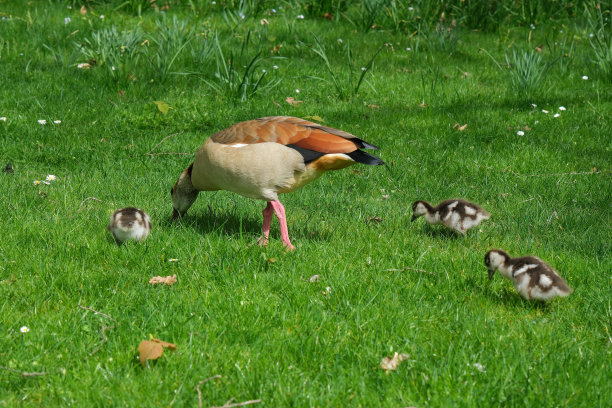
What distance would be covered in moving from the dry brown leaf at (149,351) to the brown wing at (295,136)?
7.25 ft

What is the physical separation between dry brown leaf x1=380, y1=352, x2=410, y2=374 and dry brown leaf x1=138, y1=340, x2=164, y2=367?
1199mm

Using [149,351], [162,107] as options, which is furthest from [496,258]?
[162,107]

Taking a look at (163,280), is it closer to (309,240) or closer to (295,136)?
(309,240)

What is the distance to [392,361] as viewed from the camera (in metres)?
3.87

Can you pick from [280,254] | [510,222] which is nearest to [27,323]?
[280,254]

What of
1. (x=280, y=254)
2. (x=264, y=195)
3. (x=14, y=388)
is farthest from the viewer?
(x=264, y=195)

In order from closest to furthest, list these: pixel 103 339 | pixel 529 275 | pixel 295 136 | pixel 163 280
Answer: pixel 103 339, pixel 529 275, pixel 163 280, pixel 295 136

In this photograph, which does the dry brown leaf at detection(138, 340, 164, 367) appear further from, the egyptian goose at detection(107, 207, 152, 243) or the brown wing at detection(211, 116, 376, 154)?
the brown wing at detection(211, 116, 376, 154)

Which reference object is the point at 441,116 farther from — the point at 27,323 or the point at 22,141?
the point at 27,323

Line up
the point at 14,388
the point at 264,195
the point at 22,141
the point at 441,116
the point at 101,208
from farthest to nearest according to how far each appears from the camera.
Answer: the point at 441,116 < the point at 22,141 < the point at 101,208 < the point at 264,195 < the point at 14,388

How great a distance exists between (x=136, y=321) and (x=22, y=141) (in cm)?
497

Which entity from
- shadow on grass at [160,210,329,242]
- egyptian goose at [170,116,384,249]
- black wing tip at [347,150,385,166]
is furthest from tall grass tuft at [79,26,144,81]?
black wing tip at [347,150,385,166]

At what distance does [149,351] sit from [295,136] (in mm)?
2397

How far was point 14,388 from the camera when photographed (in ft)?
11.9
